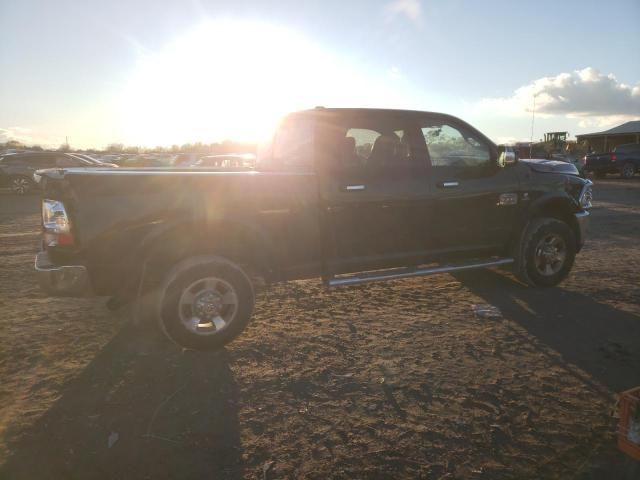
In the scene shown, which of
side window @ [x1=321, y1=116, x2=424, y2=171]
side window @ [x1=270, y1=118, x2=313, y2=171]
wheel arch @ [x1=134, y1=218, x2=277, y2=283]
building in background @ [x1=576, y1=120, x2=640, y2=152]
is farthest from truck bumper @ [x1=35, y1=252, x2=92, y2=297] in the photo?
building in background @ [x1=576, y1=120, x2=640, y2=152]

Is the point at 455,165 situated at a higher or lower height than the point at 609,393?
higher

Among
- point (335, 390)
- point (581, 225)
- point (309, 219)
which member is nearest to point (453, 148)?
point (309, 219)

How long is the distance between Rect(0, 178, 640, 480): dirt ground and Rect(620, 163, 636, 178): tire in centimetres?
2389

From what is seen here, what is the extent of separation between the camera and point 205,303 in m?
3.55

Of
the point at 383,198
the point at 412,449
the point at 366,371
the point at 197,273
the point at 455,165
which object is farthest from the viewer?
the point at 455,165

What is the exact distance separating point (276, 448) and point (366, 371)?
1024 mm

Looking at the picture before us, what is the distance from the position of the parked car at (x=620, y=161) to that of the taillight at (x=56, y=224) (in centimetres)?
2773

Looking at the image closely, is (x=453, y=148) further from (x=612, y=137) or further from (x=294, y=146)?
(x=612, y=137)

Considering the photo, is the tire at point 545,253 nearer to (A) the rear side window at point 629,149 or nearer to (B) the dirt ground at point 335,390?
(B) the dirt ground at point 335,390

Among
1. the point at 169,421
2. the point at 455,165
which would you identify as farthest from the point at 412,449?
the point at 455,165

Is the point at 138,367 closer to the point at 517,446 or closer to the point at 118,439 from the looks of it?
the point at 118,439

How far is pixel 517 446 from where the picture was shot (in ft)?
7.92

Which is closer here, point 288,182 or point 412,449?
point 412,449

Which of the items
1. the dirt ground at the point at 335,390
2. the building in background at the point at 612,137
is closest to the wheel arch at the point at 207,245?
the dirt ground at the point at 335,390
